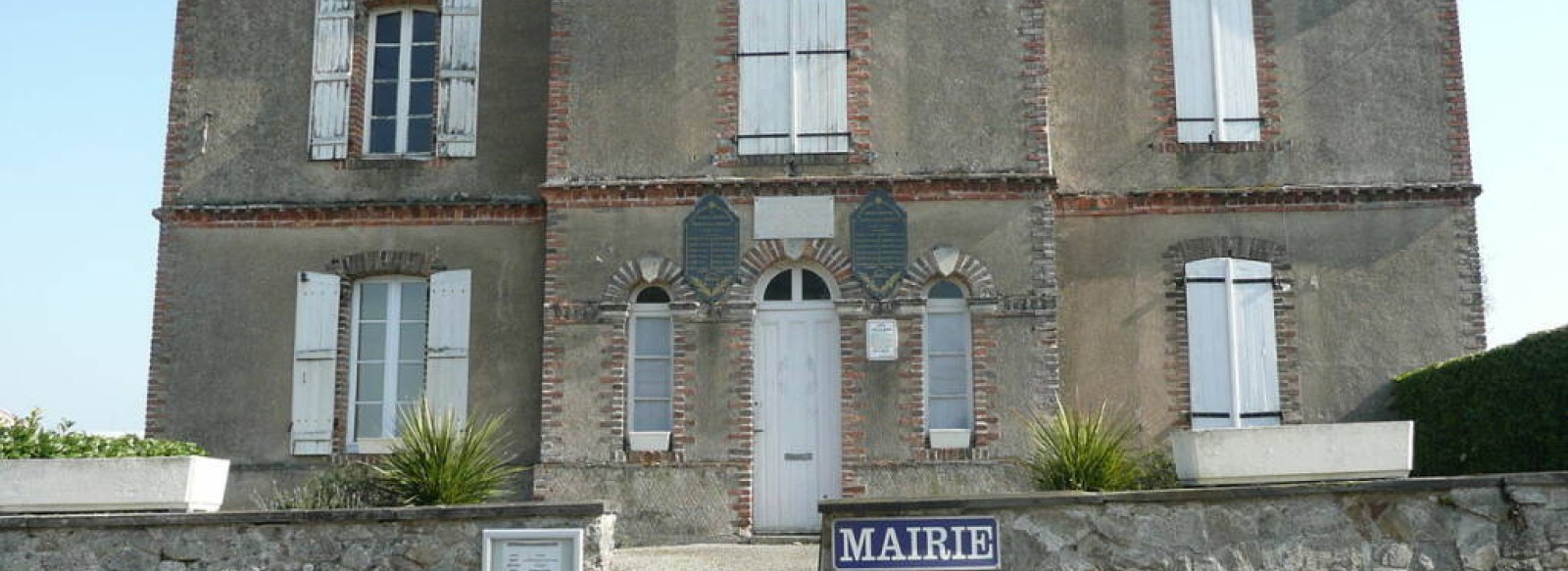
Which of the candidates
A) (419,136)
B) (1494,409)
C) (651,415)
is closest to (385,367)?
(419,136)

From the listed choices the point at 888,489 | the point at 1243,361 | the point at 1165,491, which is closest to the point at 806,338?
the point at 888,489

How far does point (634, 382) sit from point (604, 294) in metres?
0.82

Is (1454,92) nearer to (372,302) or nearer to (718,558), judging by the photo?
(718,558)

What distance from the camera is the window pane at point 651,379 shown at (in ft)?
45.1

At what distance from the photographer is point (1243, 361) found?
14.2 meters

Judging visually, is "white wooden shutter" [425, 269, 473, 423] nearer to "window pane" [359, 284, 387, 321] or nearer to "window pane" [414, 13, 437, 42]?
"window pane" [359, 284, 387, 321]

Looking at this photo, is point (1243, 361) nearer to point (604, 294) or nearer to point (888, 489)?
point (888, 489)

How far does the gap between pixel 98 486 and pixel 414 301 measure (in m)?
5.39

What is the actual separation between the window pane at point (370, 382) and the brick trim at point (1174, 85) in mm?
7591

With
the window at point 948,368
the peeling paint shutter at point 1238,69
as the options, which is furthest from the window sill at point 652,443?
the peeling paint shutter at point 1238,69

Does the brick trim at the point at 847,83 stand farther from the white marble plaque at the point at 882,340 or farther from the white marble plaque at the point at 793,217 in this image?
the white marble plaque at the point at 882,340

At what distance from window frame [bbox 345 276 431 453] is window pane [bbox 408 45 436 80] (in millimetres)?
2023

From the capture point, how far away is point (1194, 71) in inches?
582

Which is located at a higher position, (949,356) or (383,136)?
(383,136)
